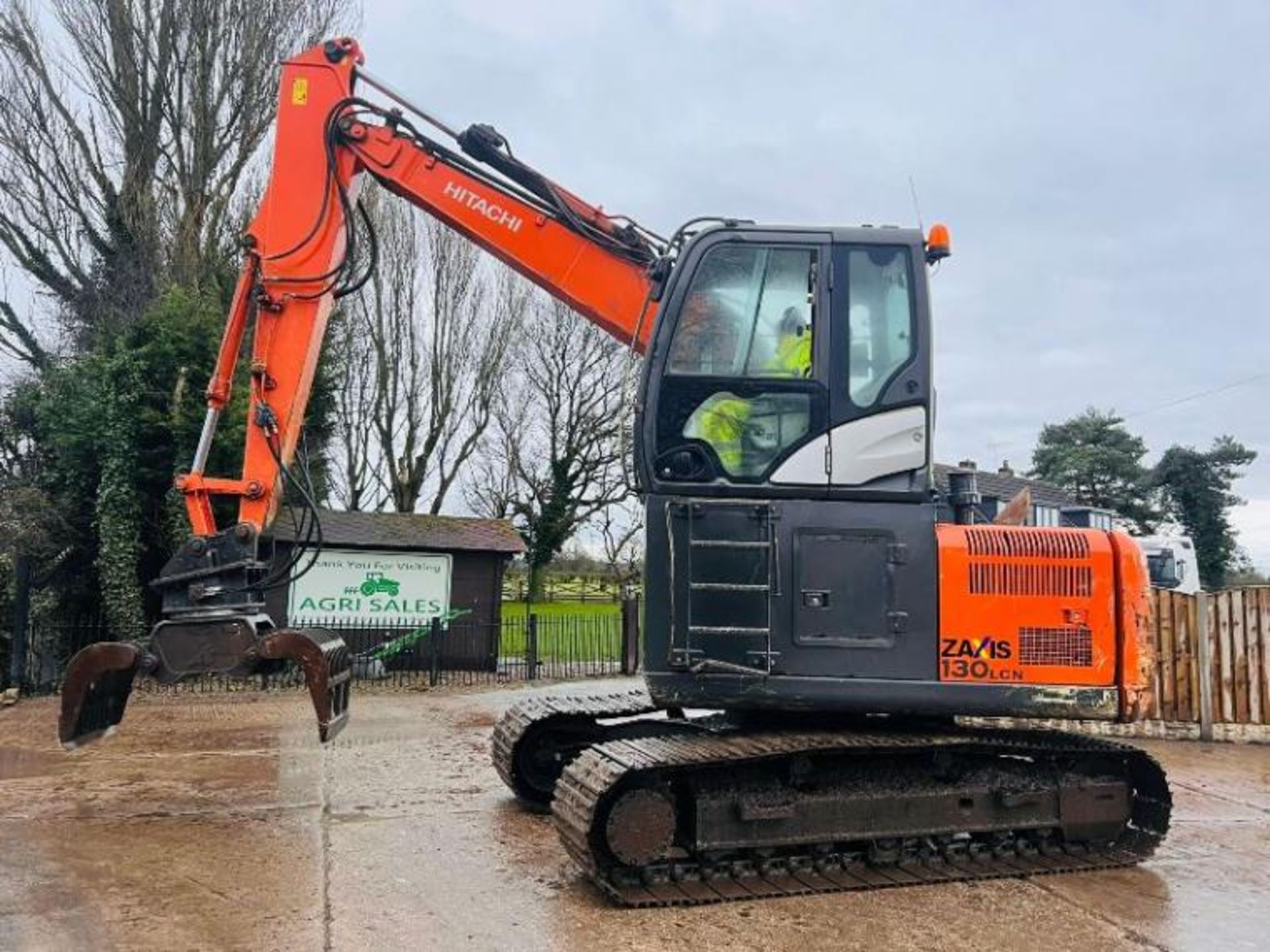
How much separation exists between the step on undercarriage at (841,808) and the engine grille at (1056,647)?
1.75 ft

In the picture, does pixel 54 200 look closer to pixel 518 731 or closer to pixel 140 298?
pixel 140 298

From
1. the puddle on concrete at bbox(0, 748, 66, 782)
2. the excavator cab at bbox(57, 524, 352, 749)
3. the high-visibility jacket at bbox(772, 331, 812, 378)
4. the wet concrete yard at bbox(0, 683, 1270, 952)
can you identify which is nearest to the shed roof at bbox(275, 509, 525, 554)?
the puddle on concrete at bbox(0, 748, 66, 782)

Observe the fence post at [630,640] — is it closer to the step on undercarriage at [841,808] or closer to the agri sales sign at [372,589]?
the agri sales sign at [372,589]

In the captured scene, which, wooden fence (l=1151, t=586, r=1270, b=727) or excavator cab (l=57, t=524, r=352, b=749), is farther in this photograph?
wooden fence (l=1151, t=586, r=1270, b=727)

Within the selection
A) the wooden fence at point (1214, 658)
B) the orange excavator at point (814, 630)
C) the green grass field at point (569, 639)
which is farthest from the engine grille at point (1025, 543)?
the green grass field at point (569, 639)

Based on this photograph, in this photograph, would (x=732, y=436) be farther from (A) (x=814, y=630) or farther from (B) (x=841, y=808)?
(B) (x=841, y=808)

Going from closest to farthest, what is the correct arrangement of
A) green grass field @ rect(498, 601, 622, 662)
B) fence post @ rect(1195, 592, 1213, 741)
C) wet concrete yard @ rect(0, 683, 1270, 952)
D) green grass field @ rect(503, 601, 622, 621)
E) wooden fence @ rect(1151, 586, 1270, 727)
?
wet concrete yard @ rect(0, 683, 1270, 952)
wooden fence @ rect(1151, 586, 1270, 727)
fence post @ rect(1195, 592, 1213, 741)
green grass field @ rect(498, 601, 622, 662)
green grass field @ rect(503, 601, 622, 621)

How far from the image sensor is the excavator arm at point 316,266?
5.64m

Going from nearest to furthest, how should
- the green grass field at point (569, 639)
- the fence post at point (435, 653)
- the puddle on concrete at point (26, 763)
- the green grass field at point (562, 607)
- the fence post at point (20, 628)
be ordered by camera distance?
the puddle on concrete at point (26, 763), the fence post at point (20, 628), the fence post at point (435, 653), the green grass field at point (569, 639), the green grass field at point (562, 607)

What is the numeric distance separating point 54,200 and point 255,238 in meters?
14.5

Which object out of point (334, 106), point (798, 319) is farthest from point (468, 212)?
point (798, 319)

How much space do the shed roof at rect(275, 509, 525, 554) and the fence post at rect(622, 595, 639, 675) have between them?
191cm

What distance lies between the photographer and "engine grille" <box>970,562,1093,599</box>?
511cm

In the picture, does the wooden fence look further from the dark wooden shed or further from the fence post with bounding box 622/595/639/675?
the dark wooden shed
